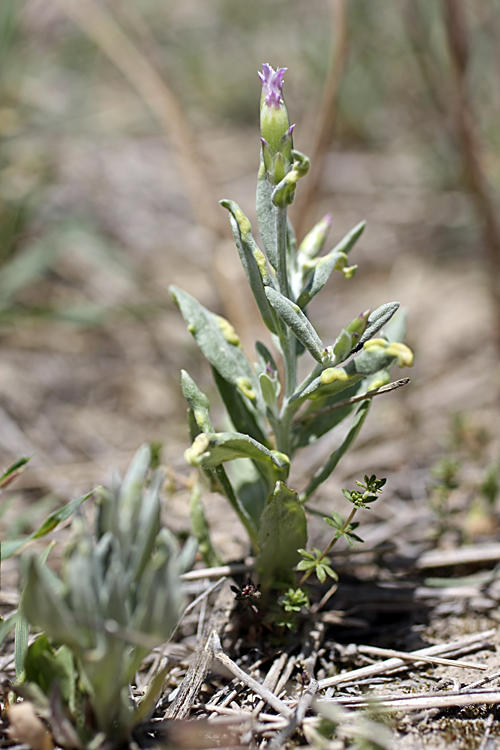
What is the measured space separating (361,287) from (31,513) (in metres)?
3.22

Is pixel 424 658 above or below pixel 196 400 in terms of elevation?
below

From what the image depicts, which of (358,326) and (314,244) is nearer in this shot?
(358,326)

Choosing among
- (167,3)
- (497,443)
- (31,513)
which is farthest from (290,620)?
(167,3)

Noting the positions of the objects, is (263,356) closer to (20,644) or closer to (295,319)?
(295,319)

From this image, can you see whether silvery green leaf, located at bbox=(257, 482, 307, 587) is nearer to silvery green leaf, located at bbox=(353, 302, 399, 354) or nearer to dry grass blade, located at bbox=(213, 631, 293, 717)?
dry grass blade, located at bbox=(213, 631, 293, 717)

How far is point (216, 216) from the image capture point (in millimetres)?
3732

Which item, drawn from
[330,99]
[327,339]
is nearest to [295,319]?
[330,99]

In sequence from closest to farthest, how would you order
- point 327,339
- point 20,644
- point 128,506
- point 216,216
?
point 128,506
point 20,644
point 216,216
point 327,339

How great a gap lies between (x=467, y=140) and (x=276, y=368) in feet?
7.41

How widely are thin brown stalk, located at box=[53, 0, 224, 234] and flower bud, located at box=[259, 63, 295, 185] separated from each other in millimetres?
2254

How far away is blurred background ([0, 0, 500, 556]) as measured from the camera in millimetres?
3135

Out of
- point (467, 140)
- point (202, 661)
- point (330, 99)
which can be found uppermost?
point (330, 99)

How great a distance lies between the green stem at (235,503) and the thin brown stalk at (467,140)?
7.46ft

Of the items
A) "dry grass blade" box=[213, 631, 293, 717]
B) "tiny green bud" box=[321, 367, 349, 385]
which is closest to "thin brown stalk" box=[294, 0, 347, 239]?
"tiny green bud" box=[321, 367, 349, 385]
